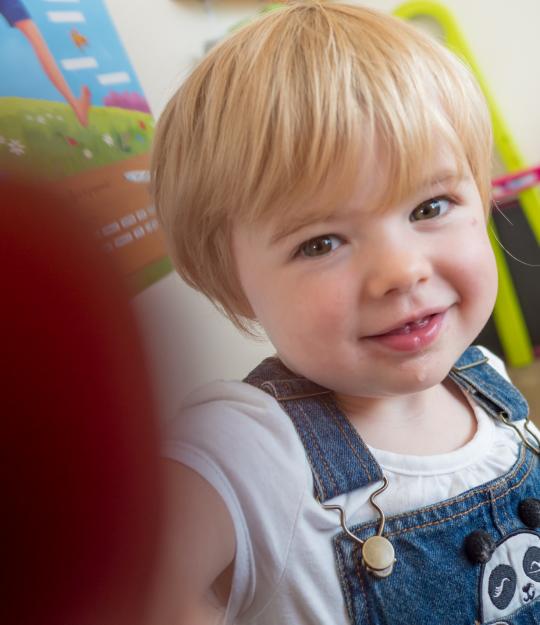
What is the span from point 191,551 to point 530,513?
0.29 meters

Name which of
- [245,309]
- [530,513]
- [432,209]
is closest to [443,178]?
[432,209]

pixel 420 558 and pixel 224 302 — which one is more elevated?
pixel 224 302

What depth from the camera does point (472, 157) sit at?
15.4 inches

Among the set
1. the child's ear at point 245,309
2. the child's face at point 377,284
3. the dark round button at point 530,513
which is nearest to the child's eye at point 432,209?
the child's face at point 377,284

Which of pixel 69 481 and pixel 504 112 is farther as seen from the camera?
pixel 504 112

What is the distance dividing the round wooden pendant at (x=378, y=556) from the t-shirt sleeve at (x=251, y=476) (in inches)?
2.2

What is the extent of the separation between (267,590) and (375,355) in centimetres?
16

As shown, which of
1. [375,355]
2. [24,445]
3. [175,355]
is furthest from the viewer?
[375,355]

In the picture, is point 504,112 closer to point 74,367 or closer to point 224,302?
point 224,302

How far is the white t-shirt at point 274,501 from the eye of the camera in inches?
13.4

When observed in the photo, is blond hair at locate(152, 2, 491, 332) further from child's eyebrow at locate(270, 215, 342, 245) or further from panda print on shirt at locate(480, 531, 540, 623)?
panda print on shirt at locate(480, 531, 540, 623)

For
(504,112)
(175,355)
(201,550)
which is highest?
(175,355)

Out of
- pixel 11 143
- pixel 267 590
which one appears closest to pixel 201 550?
pixel 267 590

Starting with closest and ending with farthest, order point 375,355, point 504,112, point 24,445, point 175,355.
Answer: point 24,445 < point 175,355 < point 375,355 < point 504,112
